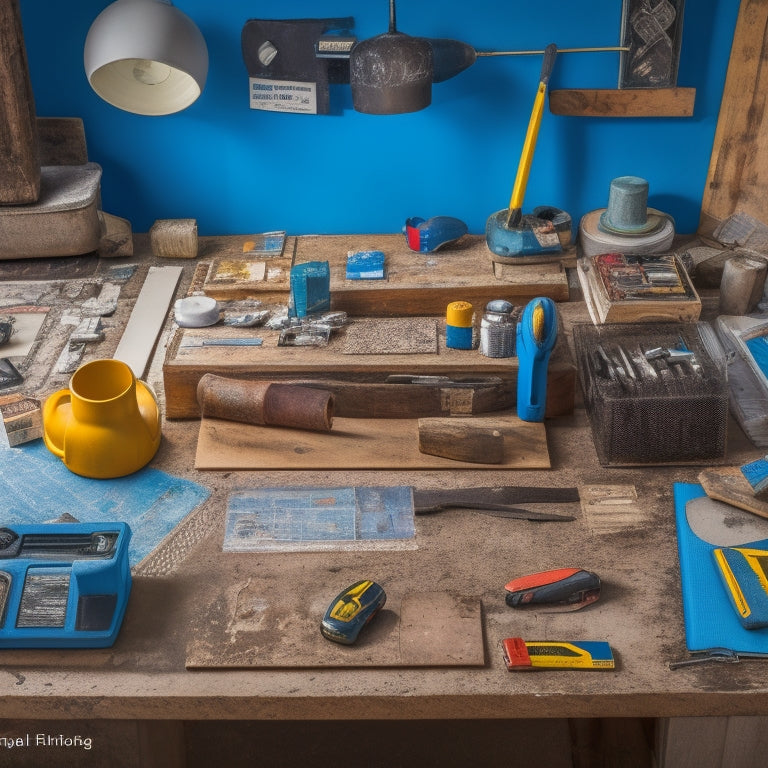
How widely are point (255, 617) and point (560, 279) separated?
4.85 ft

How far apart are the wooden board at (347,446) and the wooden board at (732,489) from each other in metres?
0.36

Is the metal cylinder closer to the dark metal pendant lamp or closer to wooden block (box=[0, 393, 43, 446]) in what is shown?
the dark metal pendant lamp

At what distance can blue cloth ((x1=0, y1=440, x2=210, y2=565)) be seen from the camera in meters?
2.18

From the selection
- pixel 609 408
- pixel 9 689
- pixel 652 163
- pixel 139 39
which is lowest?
pixel 9 689

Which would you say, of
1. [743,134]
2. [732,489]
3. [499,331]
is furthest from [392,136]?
[732,489]

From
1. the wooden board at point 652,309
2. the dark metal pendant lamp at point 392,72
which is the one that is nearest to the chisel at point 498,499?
the wooden board at point 652,309

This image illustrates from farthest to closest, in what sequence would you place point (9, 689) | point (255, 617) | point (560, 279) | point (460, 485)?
point (560, 279)
point (460, 485)
point (255, 617)
point (9, 689)

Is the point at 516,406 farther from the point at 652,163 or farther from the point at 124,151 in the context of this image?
the point at 124,151

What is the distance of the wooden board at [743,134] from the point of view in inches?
118

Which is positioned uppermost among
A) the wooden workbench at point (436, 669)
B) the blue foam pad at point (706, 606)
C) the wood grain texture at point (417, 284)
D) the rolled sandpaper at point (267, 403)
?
the wood grain texture at point (417, 284)

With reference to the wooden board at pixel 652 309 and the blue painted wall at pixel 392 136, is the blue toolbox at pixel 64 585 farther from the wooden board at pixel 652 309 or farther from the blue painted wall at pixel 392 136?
the blue painted wall at pixel 392 136

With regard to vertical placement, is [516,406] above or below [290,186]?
below

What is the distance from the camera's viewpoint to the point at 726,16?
3000 millimetres

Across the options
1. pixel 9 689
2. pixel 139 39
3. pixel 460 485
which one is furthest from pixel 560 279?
pixel 9 689
